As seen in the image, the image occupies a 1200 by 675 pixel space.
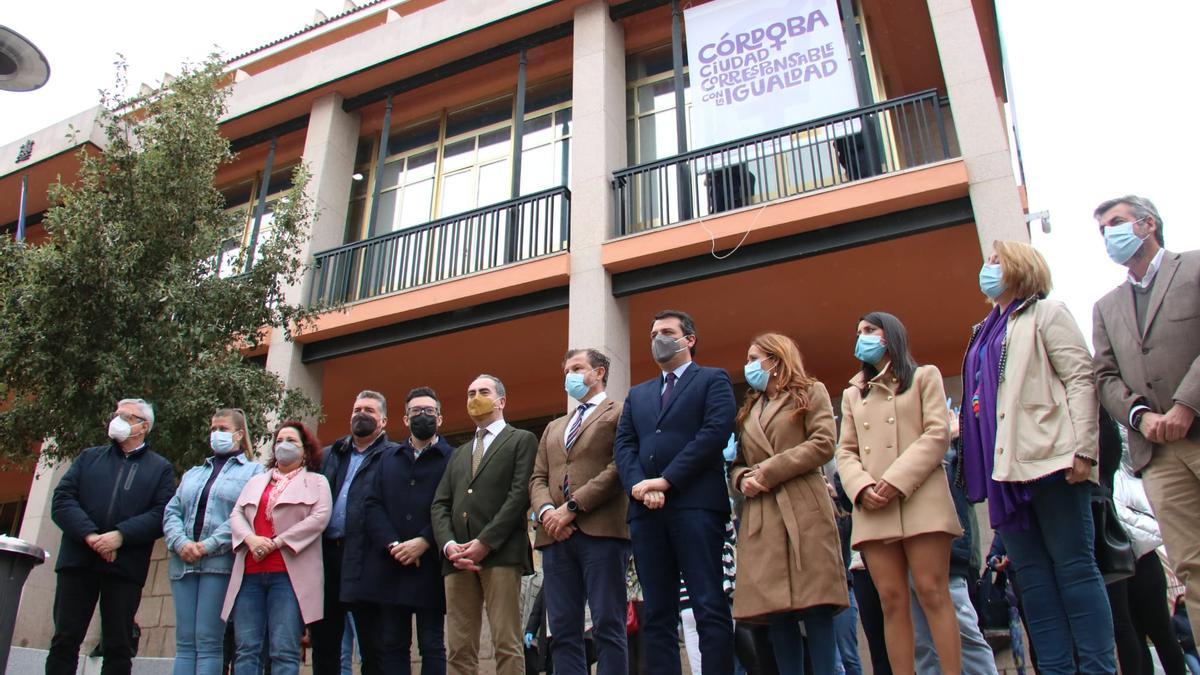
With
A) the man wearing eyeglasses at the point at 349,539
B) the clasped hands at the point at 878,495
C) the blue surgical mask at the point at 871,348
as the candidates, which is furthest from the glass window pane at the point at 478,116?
the clasped hands at the point at 878,495

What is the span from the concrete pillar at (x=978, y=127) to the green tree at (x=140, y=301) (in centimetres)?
666

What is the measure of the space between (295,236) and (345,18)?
832 centimetres

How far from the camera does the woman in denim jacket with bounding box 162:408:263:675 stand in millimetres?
4590

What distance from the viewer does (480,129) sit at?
1259cm

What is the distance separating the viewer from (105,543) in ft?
15.3

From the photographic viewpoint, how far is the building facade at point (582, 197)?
860 cm

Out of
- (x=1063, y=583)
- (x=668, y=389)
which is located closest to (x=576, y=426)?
(x=668, y=389)

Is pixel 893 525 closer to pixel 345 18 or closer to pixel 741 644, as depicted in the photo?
pixel 741 644

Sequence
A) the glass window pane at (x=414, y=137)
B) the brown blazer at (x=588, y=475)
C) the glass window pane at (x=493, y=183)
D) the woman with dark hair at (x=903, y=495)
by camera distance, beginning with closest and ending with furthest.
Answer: the woman with dark hair at (x=903, y=495), the brown blazer at (x=588, y=475), the glass window pane at (x=493, y=183), the glass window pane at (x=414, y=137)

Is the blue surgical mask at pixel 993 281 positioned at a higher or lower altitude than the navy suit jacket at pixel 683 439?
higher

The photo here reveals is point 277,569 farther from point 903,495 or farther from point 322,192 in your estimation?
point 322,192

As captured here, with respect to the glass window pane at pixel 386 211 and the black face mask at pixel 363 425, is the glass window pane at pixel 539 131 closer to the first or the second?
the glass window pane at pixel 386 211

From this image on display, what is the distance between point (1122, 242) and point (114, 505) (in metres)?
5.34

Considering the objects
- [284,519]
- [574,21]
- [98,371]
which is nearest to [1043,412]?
[284,519]
